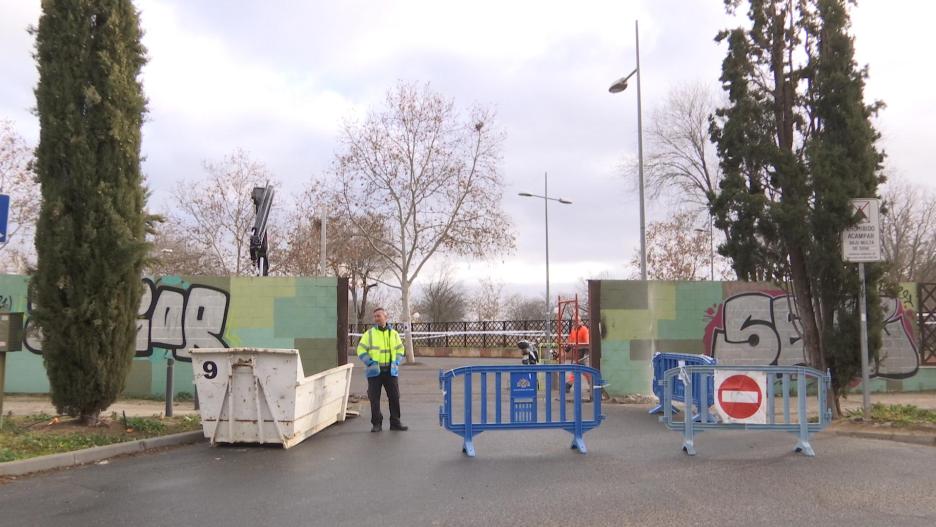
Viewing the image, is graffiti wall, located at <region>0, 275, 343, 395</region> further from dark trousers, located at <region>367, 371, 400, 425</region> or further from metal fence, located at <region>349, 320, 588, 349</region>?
metal fence, located at <region>349, 320, 588, 349</region>

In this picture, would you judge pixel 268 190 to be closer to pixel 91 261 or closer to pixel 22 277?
pixel 22 277

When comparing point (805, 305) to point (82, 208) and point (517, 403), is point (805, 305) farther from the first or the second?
point (82, 208)

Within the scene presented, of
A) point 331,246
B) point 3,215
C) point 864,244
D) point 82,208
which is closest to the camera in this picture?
point 3,215

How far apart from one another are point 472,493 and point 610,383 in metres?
8.51

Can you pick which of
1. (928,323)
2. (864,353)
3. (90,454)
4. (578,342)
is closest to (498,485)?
(90,454)

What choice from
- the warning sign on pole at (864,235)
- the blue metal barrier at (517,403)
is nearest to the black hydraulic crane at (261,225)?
the blue metal barrier at (517,403)

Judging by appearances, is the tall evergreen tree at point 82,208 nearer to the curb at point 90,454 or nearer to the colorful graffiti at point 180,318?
the curb at point 90,454

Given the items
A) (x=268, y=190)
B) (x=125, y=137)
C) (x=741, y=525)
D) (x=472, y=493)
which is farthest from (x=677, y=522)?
(x=268, y=190)

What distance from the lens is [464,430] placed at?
29.2 ft

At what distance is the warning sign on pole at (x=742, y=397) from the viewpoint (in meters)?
8.89

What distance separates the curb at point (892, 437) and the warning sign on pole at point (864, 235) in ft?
7.94

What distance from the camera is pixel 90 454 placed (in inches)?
330

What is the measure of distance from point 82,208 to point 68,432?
112 inches

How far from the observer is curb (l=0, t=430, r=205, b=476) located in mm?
7547
